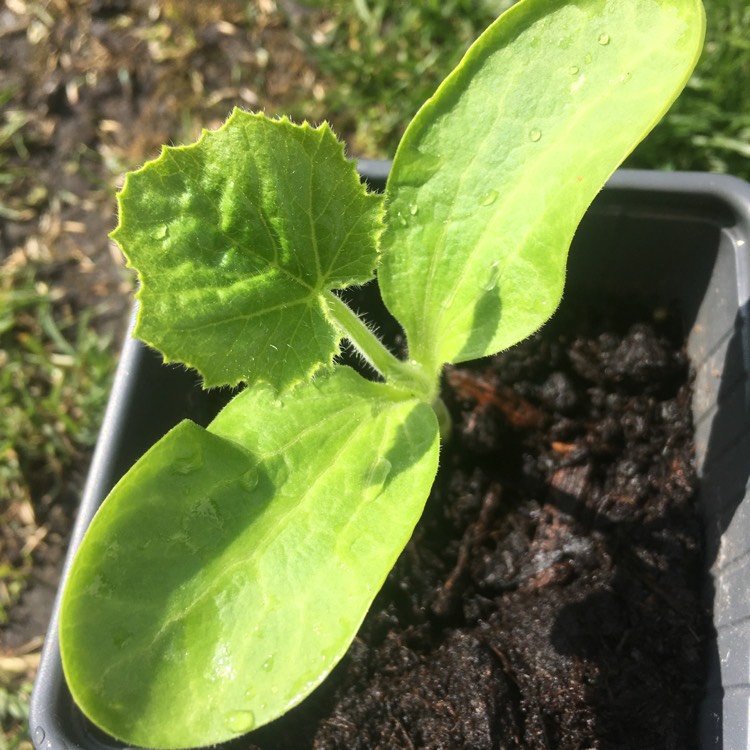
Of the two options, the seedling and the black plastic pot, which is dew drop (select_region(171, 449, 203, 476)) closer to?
the seedling

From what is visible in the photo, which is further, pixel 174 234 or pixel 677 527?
pixel 677 527

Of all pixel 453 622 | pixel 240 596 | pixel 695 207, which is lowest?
pixel 453 622

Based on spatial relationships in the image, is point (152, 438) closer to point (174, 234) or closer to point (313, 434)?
point (313, 434)

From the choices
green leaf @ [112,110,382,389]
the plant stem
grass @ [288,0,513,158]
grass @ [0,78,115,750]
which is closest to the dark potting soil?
the plant stem

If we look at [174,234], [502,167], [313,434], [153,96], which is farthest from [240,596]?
[153,96]

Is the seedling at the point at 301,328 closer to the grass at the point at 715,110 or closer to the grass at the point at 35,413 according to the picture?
the grass at the point at 715,110

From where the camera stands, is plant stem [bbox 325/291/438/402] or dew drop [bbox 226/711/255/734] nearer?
dew drop [bbox 226/711/255/734]

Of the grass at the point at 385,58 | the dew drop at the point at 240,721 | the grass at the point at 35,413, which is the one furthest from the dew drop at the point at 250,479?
the grass at the point at 385,58
